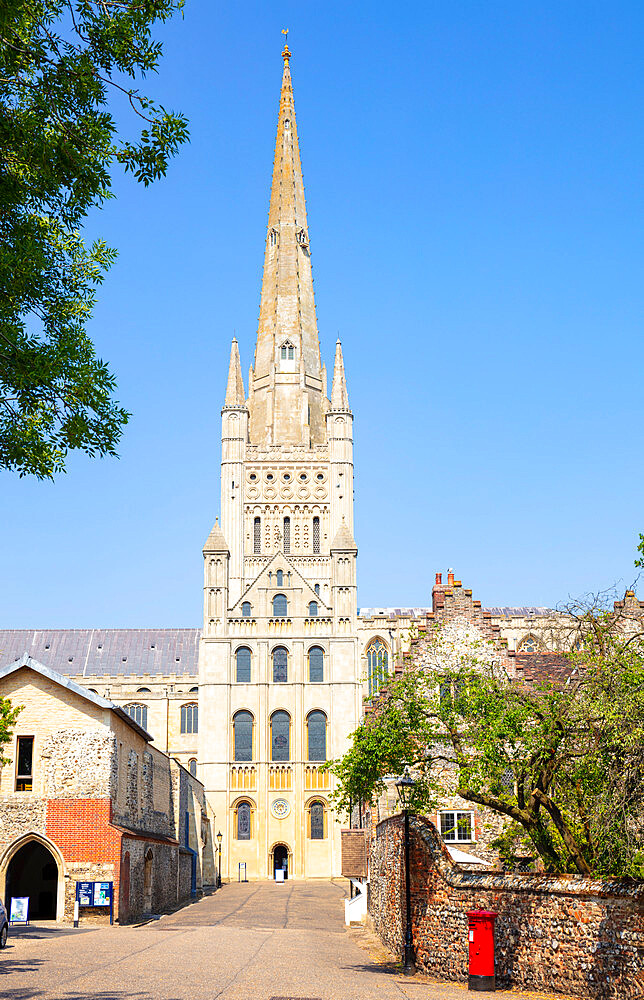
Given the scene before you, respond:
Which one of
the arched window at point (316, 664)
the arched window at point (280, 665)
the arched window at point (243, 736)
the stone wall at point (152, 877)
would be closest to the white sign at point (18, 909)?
the stone wall at point (152, 877)

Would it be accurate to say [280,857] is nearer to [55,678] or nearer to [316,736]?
[316,736]

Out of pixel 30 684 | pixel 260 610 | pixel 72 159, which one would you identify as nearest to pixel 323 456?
pixel 260 610

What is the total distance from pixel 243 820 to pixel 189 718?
677 inches

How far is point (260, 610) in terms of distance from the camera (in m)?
70.8

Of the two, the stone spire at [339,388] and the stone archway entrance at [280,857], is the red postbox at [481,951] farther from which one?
the stone spire at [339,388]

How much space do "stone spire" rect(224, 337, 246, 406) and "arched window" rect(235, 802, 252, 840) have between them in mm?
33848

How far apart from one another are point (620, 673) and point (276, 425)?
73108 mm

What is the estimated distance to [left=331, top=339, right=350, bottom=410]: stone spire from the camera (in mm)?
88125

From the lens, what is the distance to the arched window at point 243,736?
225 ft

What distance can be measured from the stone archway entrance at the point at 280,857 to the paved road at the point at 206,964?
116 ft

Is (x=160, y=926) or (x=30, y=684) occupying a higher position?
(x=30, y=684)

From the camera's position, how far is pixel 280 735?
68938 mm

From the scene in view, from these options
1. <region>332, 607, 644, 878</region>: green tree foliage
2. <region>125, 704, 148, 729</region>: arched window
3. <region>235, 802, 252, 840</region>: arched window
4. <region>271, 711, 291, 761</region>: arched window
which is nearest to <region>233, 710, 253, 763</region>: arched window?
<region>271, 711, 291, 761</region>: arched window

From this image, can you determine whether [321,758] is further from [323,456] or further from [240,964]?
[240,964]
